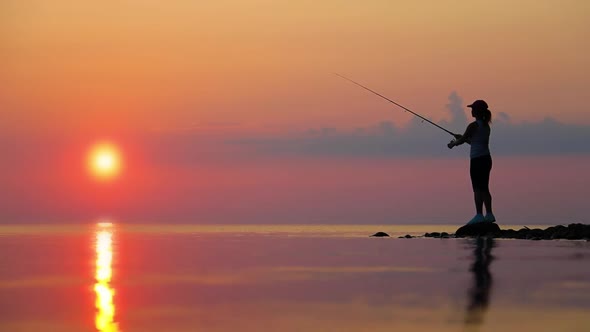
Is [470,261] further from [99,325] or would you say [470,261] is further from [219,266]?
[99,325]

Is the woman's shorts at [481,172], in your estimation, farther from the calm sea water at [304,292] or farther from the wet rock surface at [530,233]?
the calm sea water at [304,292]

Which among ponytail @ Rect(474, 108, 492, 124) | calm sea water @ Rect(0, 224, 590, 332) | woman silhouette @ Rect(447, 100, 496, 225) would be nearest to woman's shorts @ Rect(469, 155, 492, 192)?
woman silhouette @ Rect(447, 100, 496, 225)

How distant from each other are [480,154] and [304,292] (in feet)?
57.3

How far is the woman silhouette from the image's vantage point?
29.2 metres

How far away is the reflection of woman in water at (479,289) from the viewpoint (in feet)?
32.6

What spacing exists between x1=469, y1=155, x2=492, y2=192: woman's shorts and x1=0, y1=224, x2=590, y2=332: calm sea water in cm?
801

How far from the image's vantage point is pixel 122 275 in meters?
16.0

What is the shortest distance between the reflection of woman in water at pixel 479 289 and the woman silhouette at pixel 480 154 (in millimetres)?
9199

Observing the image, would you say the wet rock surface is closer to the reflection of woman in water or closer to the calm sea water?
the calm sea water

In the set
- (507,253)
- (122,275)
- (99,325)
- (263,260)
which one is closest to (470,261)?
(507,253)

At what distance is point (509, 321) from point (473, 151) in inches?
800

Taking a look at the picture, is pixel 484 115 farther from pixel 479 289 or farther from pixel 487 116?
pixel 479 289

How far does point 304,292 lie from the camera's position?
1288cm

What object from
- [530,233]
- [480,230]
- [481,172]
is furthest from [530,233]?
[481,172]
